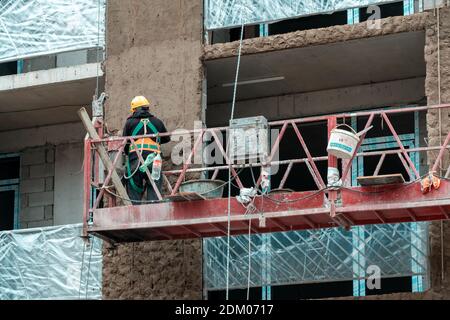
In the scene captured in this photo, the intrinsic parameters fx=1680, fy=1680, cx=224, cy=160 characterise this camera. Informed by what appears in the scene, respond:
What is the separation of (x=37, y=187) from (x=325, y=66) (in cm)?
560

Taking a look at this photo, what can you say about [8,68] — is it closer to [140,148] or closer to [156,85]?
[156,85]

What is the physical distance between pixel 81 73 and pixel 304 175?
388cm

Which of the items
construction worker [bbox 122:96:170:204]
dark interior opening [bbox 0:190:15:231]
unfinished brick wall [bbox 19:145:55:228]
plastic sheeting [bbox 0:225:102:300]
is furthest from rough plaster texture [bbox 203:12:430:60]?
dark interior opening [bbox 0:190:15:231]

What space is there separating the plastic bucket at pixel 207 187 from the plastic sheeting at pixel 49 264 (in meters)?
2.66

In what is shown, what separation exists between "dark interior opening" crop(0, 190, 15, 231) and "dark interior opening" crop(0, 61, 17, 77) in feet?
6.90

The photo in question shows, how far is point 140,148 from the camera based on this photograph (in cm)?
2359

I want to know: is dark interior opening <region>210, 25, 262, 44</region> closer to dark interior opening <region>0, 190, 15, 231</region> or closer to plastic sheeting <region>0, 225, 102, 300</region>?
plastic sheeting <region>0, 225, 102, 300</region>

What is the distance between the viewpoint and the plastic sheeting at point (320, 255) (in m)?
23.2

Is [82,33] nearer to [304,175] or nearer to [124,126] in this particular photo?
[124,126]

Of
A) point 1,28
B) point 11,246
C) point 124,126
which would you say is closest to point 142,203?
point 124,126

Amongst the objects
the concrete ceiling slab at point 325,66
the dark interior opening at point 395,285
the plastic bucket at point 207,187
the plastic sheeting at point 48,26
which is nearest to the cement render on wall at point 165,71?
the concrete ceiling slab at point 325,66

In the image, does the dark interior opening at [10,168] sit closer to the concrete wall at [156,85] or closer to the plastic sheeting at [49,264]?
the plastic sheeting at [49,264]

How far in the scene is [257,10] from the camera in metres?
Result: 24.8

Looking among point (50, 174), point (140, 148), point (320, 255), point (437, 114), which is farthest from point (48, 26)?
point (437, 114)
